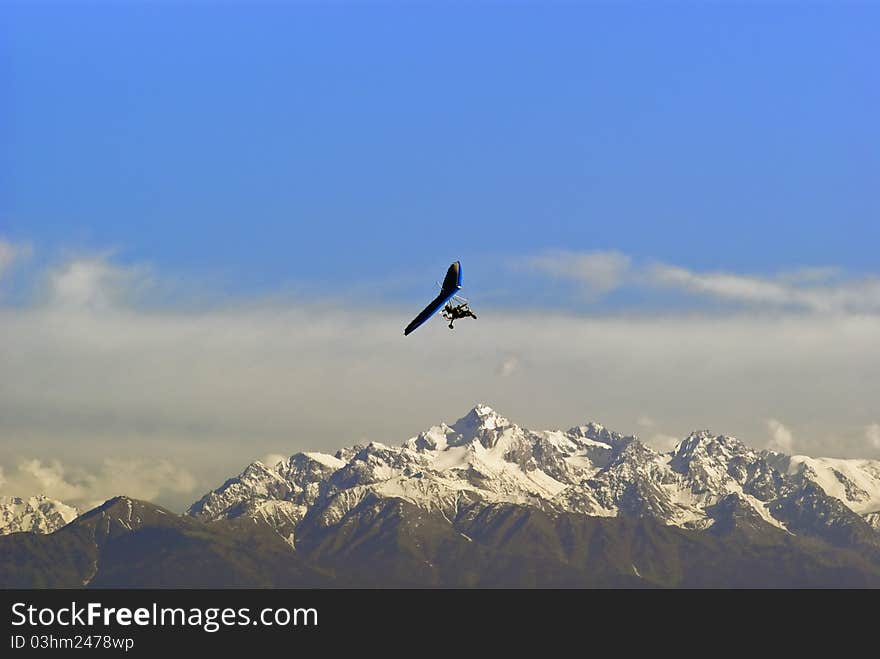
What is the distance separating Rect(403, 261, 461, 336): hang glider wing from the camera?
16625 cm

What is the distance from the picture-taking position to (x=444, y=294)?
547 ft

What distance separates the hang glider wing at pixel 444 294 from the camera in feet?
545

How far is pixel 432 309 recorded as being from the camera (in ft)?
550
